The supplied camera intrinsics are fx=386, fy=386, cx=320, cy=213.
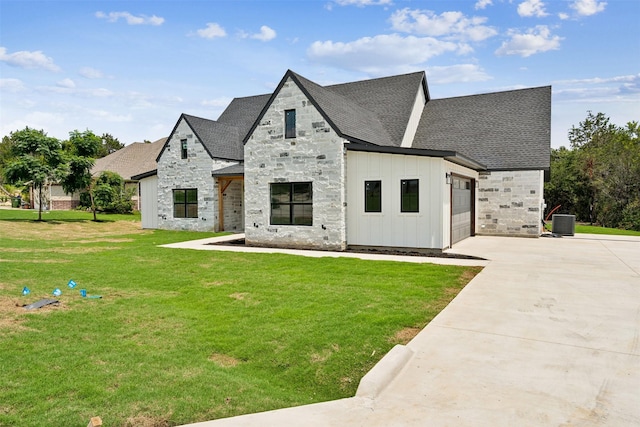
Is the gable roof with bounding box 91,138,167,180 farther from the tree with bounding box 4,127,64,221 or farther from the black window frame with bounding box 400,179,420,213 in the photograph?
the black window frame with bounding box 400,179,420,213

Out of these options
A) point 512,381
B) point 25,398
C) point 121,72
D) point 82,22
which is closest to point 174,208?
point 121,72

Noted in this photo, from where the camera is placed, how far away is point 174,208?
2167 cm

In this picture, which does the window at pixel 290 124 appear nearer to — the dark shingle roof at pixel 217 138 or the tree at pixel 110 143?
the dark shingle roof at pixel 217 138

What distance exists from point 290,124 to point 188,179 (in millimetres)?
8896

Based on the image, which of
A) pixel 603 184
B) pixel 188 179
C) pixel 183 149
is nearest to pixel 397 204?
pixel 188 179

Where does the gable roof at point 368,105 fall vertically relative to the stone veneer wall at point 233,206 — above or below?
above

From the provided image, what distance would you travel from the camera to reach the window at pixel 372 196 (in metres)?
A: 13.4

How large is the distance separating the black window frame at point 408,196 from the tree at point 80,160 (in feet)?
68.0

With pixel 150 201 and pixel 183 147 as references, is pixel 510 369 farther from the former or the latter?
pixel 150 201

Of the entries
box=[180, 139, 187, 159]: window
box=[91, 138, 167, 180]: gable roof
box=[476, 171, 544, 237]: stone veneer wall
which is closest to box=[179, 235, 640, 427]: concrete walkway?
box=[476, 171, 544, 237]: stone veneer wall

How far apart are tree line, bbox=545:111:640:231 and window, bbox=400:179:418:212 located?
19334mm

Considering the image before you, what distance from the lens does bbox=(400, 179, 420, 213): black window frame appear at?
12.8 meters

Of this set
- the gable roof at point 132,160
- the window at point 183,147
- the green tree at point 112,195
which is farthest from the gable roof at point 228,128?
the gable roof at point 132,160

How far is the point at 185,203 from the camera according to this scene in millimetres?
21375
